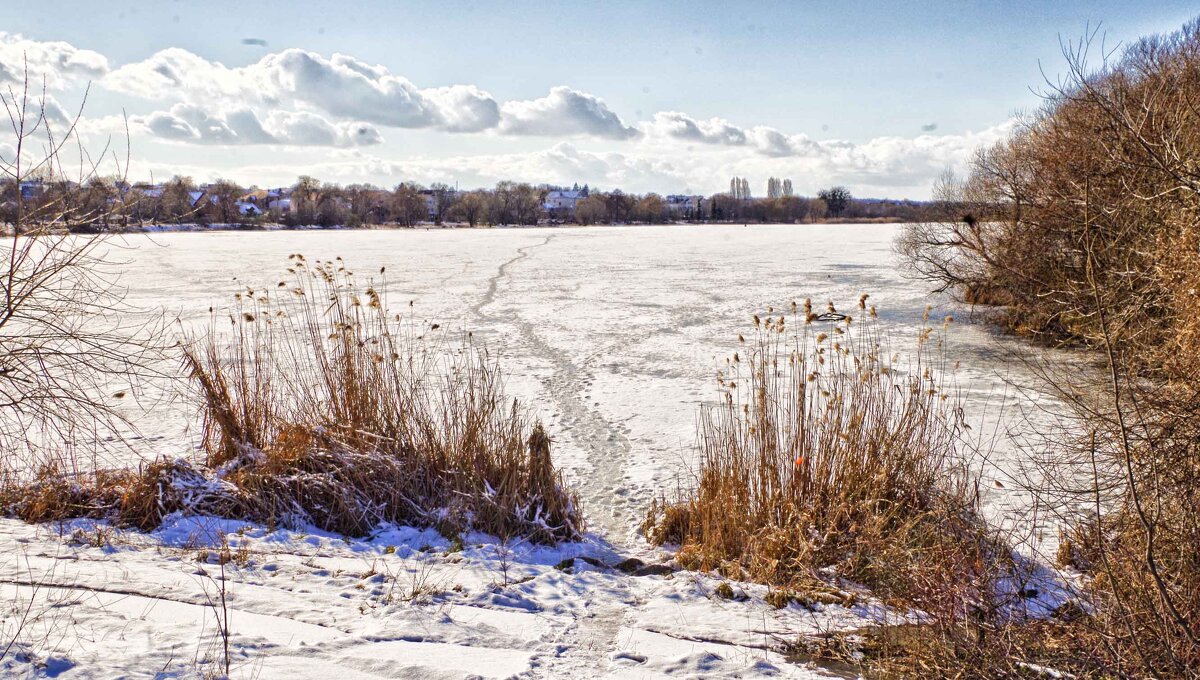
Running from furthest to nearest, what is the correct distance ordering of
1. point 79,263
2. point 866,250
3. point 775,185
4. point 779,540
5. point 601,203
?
1. point 775,185
2. point 601,203
3. point 866,250
4. point 779,540
5. point 79,263

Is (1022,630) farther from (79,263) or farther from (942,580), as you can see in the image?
(79,263)

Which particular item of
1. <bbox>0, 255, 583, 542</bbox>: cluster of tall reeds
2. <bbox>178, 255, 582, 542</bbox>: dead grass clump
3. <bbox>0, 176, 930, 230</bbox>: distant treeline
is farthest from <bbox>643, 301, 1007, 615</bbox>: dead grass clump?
<bbox>0, 176, 930, 230</bbox>: distant treeline

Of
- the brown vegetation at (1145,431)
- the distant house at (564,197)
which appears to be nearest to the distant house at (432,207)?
the distant house at (564,197)

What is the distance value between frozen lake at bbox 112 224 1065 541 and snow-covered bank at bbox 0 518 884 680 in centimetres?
131

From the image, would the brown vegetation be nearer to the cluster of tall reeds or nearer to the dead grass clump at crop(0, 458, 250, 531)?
the cluster of tall reeds

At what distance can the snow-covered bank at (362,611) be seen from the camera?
3.44 m

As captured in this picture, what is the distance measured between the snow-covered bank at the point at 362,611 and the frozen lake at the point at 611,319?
4.29 feet

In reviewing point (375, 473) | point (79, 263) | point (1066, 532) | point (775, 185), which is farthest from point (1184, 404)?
point (775, 185)

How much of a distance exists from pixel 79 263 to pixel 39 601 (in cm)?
188

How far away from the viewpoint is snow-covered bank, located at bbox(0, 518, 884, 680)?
3441mm

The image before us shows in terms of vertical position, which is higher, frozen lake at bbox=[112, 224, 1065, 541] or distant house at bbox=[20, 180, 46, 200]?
distant house at bbox=[20, 180, 46, 200]

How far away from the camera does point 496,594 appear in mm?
4391

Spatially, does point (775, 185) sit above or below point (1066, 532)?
above

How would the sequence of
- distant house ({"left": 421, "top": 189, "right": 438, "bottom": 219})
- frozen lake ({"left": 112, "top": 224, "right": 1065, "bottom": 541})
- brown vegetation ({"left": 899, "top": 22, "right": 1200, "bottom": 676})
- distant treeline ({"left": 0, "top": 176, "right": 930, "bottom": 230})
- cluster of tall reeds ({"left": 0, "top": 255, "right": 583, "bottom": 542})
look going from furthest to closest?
distant house ({"left": 421, "top": 189, "right": 438, "bottom": 219}), distant treeline ({"left": 0, "top": 176, "right": 930, "bottom": 230}), frozen lake ({"left": 112, "top": 224, "right": 1065, "bottom": 541}), cluster of tall reeds ({"left": 0, "top": 255, "right": 583, "bottom": 542}), brown vegetation ({"left": 899, "top": 22, "right": 1200, "bottom": 676})
